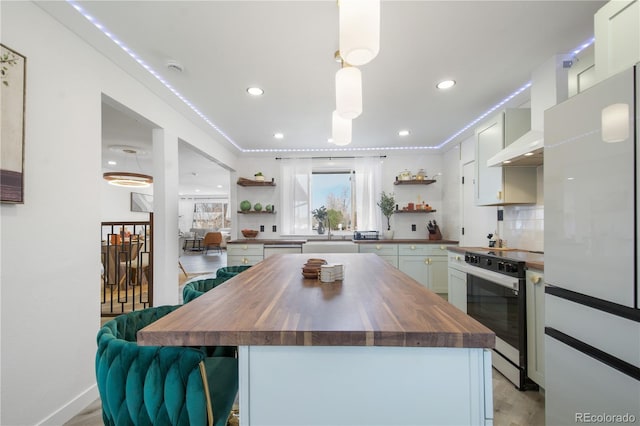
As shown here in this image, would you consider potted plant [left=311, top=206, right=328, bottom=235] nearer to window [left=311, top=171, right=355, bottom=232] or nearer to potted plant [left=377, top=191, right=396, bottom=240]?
window [left=311, top=171, right=355, bottom=232]

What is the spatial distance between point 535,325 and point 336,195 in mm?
3665

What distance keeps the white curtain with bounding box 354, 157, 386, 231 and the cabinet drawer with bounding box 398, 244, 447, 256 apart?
0.68m

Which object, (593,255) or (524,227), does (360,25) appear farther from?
(524,227)

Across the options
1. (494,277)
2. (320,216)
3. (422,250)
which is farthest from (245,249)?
(494,277)

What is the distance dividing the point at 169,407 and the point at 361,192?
4.42 m

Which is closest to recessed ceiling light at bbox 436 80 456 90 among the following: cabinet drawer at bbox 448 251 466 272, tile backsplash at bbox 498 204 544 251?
tile backsplash at bbox 498 204 544 251

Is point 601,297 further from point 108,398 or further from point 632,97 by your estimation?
point 108,398

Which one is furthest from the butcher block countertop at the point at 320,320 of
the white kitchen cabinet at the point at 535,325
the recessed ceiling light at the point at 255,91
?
the recessed ceiling light at the point at 255,91

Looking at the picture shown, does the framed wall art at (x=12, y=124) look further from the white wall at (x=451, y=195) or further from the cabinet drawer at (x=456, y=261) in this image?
the white wall at (x=451, y=195)

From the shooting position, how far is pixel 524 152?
82.6 inches

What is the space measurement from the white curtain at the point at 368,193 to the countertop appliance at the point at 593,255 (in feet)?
10.9

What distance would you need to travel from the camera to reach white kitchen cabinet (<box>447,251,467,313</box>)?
2832 millimetres

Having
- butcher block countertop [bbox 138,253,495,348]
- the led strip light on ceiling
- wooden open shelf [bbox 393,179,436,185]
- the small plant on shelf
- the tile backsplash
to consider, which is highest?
the led strip light on ceiling

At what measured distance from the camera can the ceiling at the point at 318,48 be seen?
5.30 ft
